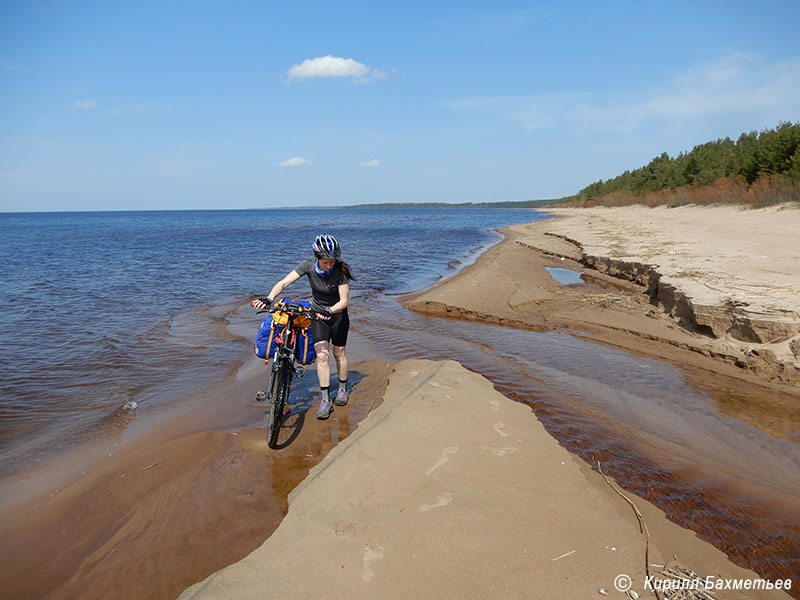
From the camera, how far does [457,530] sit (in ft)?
8.62

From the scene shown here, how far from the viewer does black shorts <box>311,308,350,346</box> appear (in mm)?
4668

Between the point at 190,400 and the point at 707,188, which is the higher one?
the point at 707,188

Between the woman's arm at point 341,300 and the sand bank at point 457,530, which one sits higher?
the woman's arm at point 341,300

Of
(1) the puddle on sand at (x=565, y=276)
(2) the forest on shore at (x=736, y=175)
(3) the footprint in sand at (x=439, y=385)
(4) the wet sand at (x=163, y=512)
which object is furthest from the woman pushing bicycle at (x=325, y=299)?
(2) the forest on shore at (x=736, y=175)

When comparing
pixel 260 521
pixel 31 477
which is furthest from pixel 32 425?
pixel 260 521

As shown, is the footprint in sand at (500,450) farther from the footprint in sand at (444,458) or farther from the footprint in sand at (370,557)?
the footprint in sand at (370,557)

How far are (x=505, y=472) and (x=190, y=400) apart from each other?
4253mm

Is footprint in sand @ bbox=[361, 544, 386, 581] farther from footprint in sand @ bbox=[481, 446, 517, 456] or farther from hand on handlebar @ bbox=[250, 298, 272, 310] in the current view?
hand on handlebar @ bbox=[250, 298, 272, 310]

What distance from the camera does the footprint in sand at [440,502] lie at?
9.29 feet

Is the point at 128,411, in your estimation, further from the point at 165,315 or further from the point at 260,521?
the point at 165,315

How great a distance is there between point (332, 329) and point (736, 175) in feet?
138

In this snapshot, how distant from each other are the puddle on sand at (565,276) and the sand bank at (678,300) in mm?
290

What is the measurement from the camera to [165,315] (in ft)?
34.4

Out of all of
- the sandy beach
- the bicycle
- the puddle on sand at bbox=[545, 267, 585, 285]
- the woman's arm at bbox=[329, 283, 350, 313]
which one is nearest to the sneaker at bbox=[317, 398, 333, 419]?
the sandy beach
